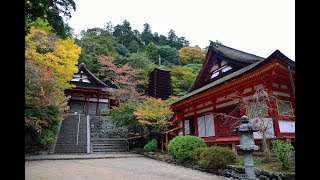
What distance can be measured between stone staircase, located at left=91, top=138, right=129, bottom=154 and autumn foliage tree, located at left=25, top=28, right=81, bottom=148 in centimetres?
374

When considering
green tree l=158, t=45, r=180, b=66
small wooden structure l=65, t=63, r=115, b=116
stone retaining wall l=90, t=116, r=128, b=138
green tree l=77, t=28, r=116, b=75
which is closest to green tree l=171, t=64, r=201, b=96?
green tree l=158, t=45, r=180, b=66

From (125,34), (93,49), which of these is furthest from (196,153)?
(125,34)

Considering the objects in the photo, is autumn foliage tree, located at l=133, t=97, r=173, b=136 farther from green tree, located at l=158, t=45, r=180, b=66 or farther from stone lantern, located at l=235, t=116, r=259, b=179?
green tree, located at l=158, t=45, r=180, b=66

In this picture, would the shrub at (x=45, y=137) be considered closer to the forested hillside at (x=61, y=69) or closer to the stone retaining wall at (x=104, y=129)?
the forested hillside at (x=61, y=69)

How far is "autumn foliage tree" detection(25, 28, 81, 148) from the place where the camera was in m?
13.1

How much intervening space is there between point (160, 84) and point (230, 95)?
2053 cm

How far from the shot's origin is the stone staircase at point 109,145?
18.9 meters

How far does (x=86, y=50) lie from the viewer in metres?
42.2

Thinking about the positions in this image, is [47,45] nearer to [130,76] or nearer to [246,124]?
[246,124]

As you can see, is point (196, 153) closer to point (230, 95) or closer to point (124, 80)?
point (230, 95)

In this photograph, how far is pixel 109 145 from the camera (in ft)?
65.7
